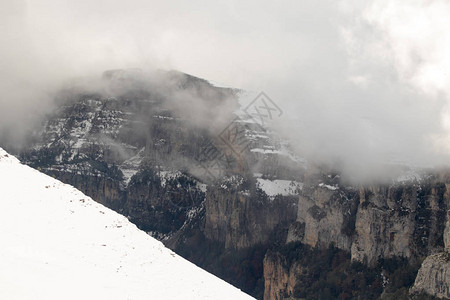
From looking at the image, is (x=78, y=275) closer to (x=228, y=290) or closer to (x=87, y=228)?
(x=87, y=228)

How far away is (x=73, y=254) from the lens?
2931 inches

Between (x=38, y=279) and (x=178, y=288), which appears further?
(x=178, y=288)

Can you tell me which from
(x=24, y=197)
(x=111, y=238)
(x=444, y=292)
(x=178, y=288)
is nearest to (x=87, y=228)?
(x=111, y=238)

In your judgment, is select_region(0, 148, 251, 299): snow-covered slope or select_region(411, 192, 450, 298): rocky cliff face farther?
select_region(411, 192, 450, 298): rocky cliff face

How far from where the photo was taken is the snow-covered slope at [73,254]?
63875mm

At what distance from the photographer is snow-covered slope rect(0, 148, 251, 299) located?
63.9 metres

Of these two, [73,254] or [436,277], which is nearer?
[73,254]

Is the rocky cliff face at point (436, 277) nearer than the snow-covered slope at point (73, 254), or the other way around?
the snow-covered slope at point (73, 254)

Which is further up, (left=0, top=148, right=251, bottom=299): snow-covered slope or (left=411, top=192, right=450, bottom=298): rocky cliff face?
(left=411, top=192, right=450, bottom=298): rocky cliff face

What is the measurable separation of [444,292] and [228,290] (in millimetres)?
119201

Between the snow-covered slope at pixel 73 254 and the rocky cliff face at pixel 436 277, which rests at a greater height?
the rocky cliff face at pixel 436 277

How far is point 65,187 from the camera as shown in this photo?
9344 cm

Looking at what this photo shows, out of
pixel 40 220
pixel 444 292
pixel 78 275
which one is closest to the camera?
pixel 78 275

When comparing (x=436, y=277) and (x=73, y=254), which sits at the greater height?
(x=436, y=277)
